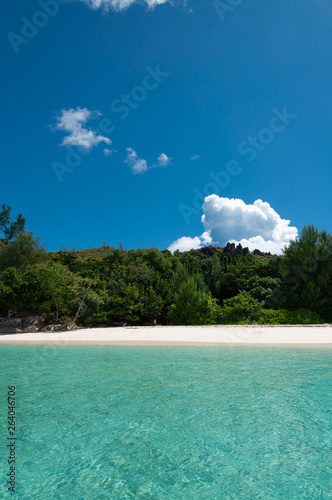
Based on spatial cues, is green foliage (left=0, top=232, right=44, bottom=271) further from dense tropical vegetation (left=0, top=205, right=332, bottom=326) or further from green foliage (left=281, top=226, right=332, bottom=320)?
green foliage (left=281, top=226, right=332, bottom=320)

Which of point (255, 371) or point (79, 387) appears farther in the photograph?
point (255, 371)

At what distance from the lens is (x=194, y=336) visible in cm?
1767

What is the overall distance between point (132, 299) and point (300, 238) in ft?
50.1

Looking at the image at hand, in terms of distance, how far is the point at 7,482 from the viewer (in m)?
3.40

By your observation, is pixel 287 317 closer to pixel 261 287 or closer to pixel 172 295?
pixel 261 287

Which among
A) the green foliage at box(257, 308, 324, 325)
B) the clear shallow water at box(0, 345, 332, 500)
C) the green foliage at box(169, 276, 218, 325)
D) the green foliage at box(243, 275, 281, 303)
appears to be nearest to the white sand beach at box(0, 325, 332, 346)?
the green foliage at box(257, 308, 324, 325)

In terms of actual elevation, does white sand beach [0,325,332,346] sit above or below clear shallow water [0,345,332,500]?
above

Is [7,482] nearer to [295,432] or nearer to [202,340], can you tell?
[295,432]

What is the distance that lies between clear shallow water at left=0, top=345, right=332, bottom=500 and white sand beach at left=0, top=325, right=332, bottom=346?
→ 692cm

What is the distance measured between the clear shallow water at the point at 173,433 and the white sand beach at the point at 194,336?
6.92 meters

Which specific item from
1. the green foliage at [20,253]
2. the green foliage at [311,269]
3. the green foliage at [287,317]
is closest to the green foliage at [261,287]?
the green foliage at [311,269]

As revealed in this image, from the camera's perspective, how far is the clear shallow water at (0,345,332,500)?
3.26 meters

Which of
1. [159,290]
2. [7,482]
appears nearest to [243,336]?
[159,290]

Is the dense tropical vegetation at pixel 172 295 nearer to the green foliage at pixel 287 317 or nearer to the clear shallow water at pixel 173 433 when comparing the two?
the green foliage at pixel 287 317
